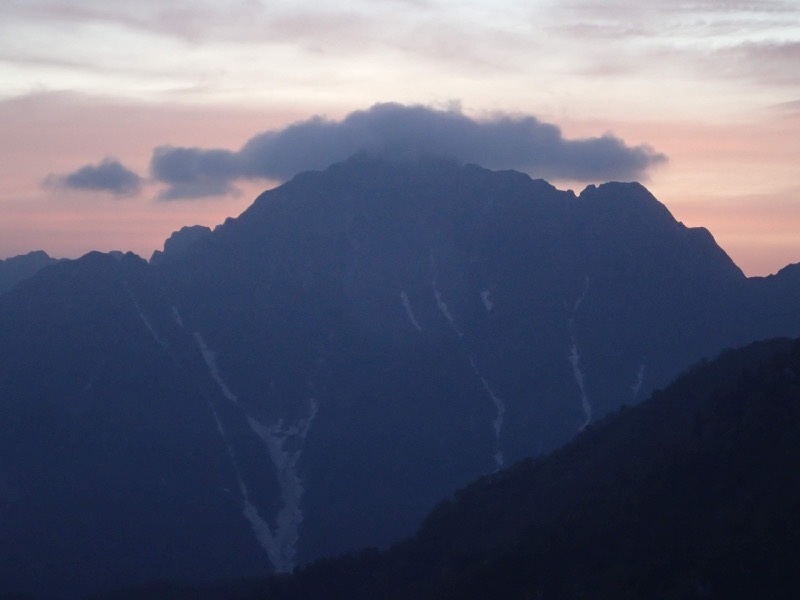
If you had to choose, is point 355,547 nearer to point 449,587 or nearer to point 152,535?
point 152,535

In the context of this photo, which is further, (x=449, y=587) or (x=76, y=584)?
(x=76, y=584)

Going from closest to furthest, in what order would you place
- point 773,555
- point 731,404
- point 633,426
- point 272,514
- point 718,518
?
point 773,555, point 718,518, point 731,404, point 633,426, point 272,514

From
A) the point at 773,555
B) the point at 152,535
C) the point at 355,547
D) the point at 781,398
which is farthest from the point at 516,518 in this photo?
the point at 152,535

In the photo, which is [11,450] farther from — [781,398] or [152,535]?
[781,398]

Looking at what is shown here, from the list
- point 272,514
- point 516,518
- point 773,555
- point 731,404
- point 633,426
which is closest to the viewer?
point 773,555

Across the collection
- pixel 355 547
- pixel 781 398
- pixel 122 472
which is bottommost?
pixel 355 547

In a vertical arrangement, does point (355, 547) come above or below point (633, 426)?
below
